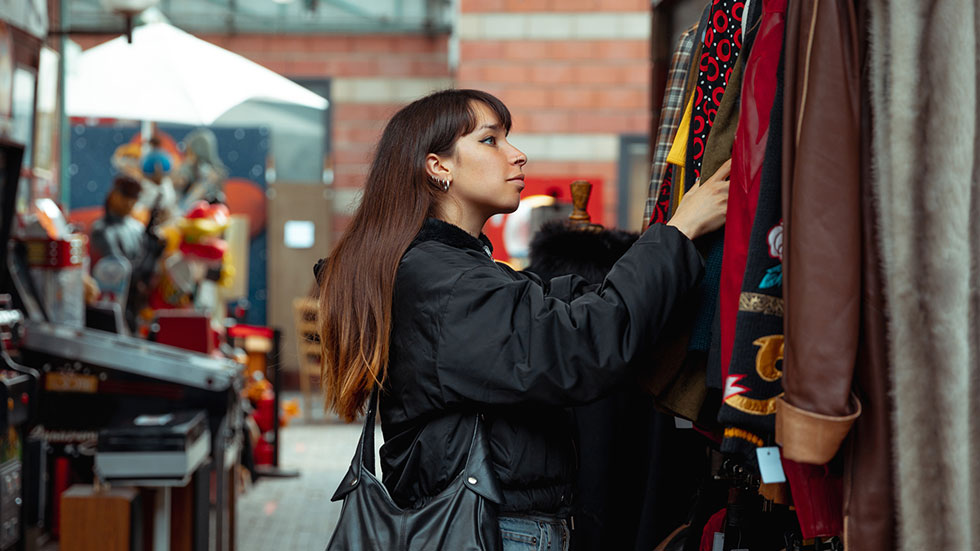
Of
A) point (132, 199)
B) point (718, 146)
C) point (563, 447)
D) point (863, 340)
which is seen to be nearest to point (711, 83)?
point (718, 146)

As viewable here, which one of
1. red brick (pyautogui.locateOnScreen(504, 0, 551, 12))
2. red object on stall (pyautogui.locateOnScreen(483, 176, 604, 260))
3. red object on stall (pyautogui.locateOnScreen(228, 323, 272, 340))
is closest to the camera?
red object on stall (pyautogui.locateOnScreen(228, 323, 272, 340))

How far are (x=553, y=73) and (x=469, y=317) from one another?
6.80m

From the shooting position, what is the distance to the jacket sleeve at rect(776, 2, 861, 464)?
4.04ft

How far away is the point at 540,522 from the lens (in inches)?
70.1

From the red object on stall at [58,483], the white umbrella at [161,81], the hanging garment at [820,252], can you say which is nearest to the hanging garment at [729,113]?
the hanging garment at [820,252]

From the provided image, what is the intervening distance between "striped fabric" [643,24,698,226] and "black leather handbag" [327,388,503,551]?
1.93ft

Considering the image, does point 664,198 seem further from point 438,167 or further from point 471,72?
point 471,72

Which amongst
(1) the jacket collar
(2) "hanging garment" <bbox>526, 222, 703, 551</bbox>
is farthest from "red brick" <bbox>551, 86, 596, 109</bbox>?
(1) the jacket collar

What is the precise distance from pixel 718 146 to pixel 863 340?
431 millimetres

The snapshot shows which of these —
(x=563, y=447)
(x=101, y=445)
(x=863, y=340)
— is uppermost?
(x=863, y=340)

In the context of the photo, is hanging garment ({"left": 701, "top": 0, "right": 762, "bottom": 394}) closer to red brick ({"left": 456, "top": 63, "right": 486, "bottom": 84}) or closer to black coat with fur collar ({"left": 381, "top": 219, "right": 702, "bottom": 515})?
black coat with fur collar ({"left": 381, "top": 219, "right": 702, "bottom": 515})

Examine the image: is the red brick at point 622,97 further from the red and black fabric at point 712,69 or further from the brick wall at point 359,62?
the red and black fabric at point 712,69

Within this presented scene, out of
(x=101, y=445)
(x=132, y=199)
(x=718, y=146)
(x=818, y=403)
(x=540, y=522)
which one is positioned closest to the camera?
(x=818, y=403)

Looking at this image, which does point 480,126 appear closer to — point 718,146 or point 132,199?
point 718,146
